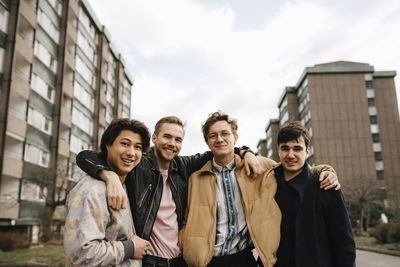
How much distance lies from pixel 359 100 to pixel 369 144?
753cm

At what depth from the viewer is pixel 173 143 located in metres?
4.06

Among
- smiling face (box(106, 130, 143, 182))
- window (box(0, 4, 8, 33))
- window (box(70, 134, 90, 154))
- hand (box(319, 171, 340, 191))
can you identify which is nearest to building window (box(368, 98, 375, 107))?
window (box(70, 134, 90, 154))

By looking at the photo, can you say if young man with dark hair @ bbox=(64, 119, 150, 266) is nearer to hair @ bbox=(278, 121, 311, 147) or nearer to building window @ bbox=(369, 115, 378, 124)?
hair @ bbox=(278, 121, 311, 147)

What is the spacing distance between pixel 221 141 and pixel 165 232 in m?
1.29

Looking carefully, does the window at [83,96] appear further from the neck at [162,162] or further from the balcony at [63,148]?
the neck at [162,162]

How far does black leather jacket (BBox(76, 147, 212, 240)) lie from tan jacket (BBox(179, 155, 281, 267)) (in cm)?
16

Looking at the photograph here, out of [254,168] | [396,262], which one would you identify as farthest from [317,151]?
[254,168]

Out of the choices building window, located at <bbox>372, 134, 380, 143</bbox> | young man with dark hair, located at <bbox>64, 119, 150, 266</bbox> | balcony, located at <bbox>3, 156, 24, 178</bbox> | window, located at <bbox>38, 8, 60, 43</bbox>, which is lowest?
young man with dark hair, located at <bbox>64, 119, 150, 266</bbox>

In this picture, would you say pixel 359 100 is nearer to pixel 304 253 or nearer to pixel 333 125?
pixel 333 125

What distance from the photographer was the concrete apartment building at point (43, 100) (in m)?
24.9

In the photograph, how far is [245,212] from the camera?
151 inches

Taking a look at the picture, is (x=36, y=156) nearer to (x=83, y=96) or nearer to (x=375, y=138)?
(x=83, y=96)

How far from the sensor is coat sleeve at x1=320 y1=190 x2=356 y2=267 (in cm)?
320

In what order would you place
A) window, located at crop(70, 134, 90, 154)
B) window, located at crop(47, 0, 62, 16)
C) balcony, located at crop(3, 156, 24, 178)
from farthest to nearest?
window, located at crop(70, 134, 90, 154)
window, located at crop(47, 0, 62, 16)
balcony, located at crop(3, 156, 24, 178)
